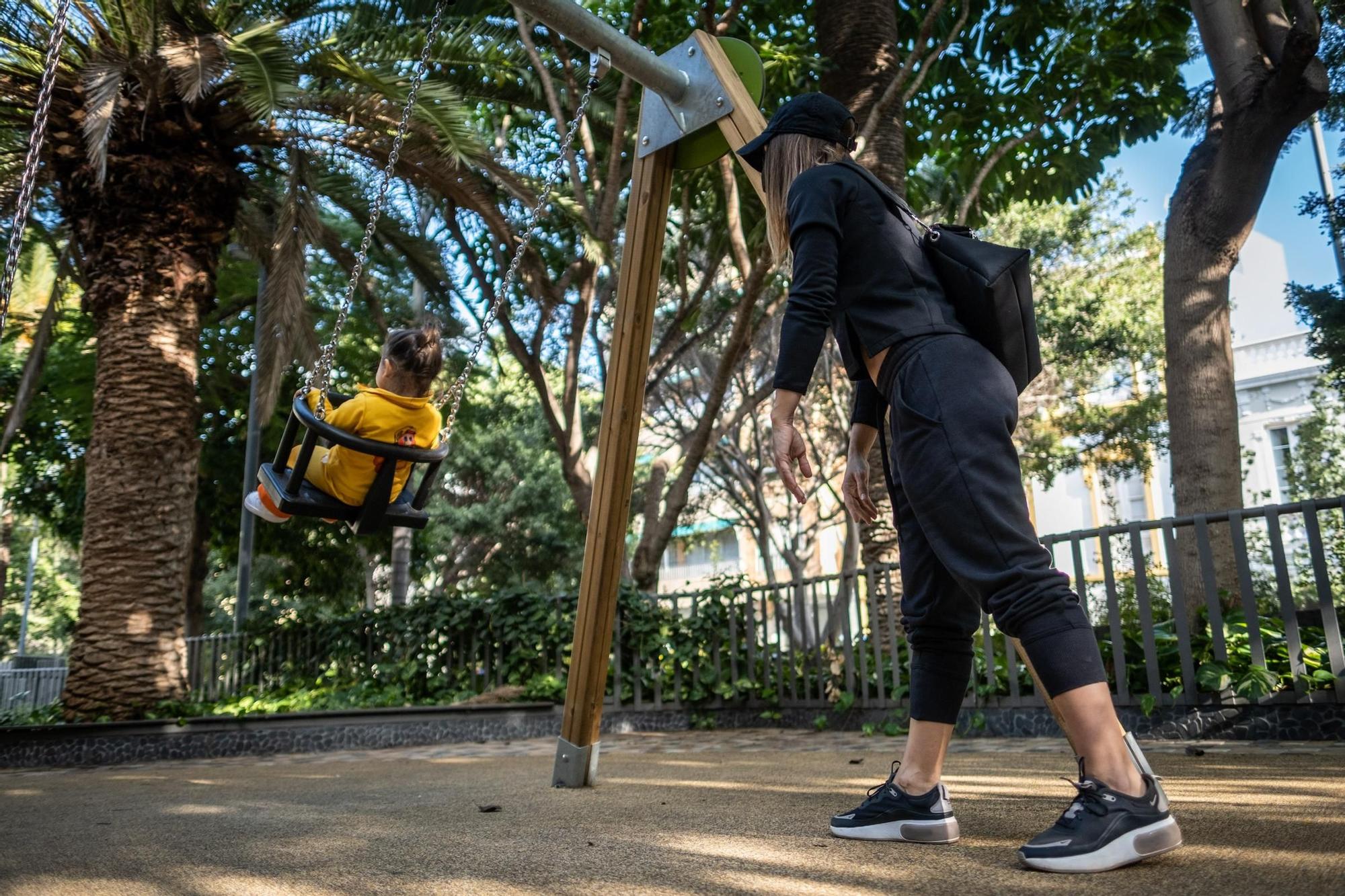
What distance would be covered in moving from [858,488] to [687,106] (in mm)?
1715

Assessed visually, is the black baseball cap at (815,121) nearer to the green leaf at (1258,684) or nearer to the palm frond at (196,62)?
the green leaf at (1258,684)

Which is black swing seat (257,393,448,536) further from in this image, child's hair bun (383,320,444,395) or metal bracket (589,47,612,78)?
metal bracket (589,47,612,78)

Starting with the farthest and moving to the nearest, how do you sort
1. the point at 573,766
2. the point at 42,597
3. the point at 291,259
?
the point at 42,597
the point at 291,259
the point at 573,766

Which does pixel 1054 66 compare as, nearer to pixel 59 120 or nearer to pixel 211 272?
pixel 211 272

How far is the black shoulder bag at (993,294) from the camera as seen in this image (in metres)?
→ 2.34

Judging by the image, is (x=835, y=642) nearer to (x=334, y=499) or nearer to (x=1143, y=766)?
(x=334, y=499)

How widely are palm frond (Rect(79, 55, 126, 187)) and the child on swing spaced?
4822mm

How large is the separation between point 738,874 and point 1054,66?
11.3 metres

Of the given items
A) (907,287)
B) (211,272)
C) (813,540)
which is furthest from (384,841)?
(813,540)

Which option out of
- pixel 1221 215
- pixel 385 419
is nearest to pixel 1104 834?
pixel 385 419

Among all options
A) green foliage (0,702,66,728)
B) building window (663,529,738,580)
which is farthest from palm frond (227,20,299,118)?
building window (663,529,738,580)

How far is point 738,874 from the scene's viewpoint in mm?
1980

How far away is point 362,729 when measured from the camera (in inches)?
356

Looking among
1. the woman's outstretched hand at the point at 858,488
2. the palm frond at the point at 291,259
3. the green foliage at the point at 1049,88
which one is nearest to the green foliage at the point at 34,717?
the palm frond at the point at 291,259
